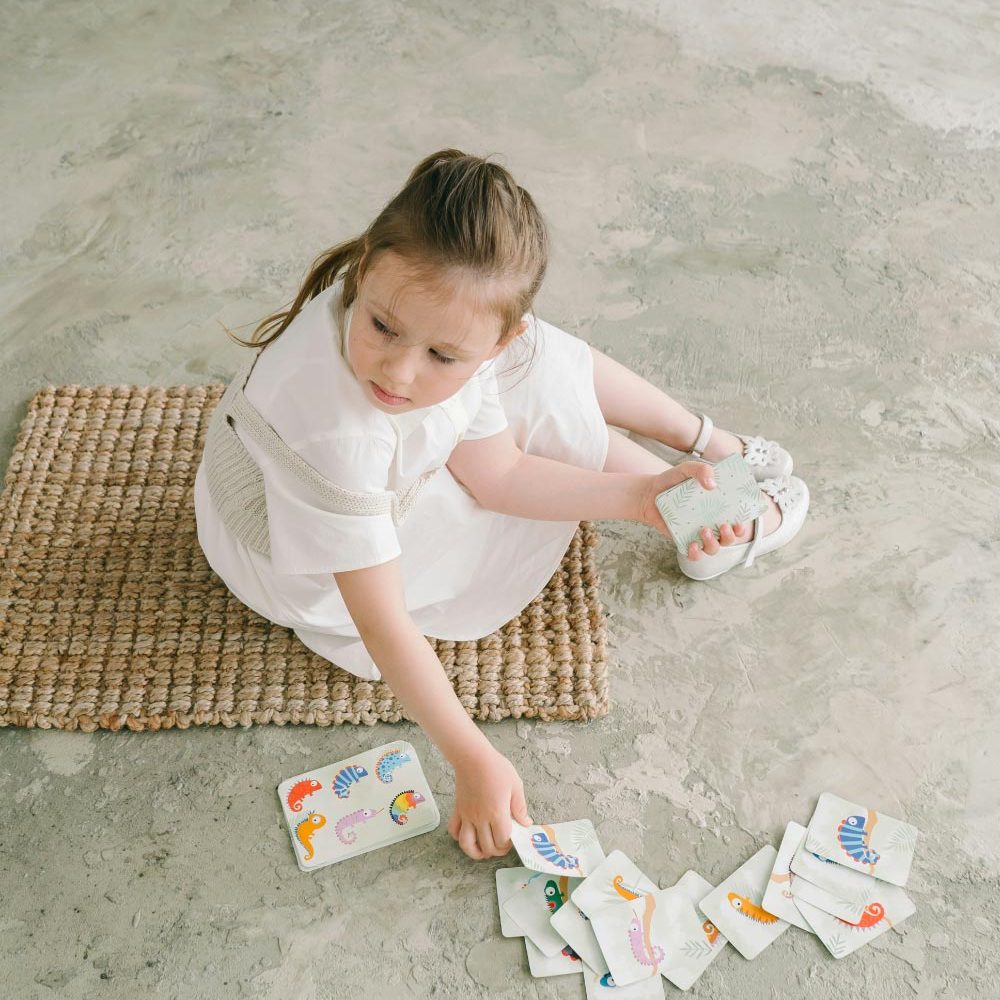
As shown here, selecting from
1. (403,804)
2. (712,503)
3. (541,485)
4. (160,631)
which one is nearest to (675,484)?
(712,503)

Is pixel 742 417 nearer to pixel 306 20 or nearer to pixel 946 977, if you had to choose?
pixel 946 977

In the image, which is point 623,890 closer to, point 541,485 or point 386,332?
point 541,485

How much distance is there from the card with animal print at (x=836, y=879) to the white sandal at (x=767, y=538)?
389 millimetres

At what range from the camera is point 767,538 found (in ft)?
4.76

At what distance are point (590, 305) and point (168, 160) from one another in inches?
34.4

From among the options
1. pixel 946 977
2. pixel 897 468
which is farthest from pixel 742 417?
pixel 946 977

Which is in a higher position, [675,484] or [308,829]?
[675,484]

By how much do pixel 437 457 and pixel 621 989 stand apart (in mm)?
591

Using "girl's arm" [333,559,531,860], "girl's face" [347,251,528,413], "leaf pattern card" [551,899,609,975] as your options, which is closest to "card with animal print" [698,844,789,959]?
"leaf pattern card" [551,899,609,975]

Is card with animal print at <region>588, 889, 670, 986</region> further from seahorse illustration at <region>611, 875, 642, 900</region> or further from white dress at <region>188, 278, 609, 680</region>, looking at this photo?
white dress at <region>188, 278, 609, 680</region>

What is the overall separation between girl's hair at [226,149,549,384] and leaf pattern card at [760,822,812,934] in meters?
0.67

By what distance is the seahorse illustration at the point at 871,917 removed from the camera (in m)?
1.15

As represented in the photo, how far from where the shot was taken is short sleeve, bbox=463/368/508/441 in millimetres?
1231

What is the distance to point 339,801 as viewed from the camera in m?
1.23
